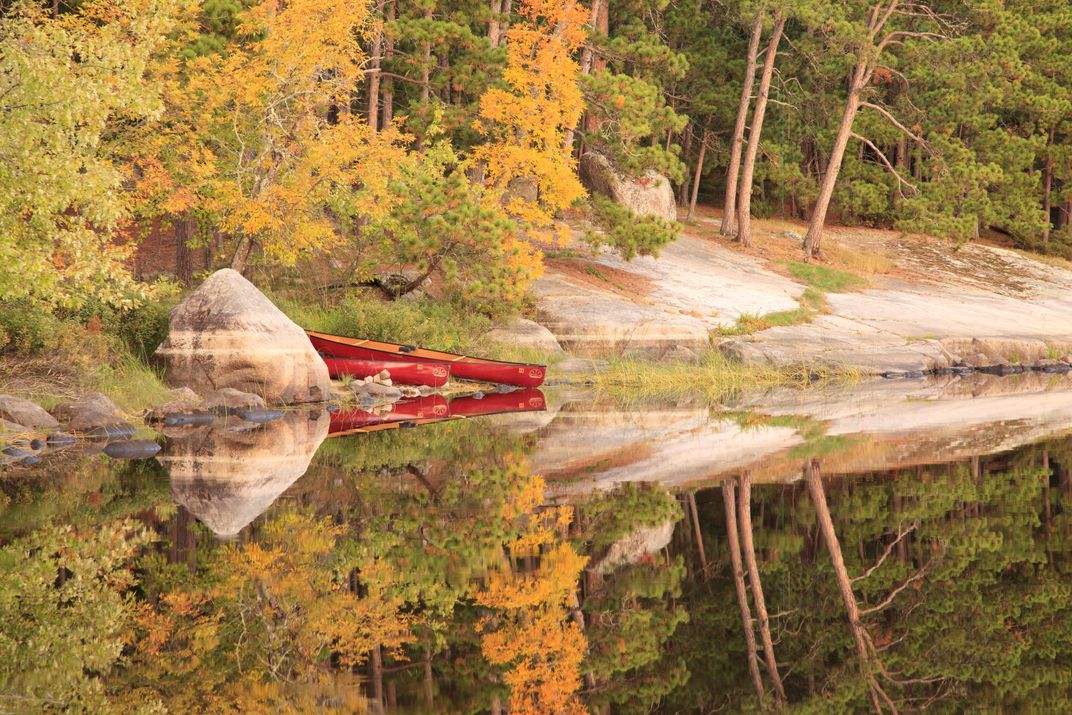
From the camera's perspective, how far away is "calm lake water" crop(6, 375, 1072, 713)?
5.18 meters

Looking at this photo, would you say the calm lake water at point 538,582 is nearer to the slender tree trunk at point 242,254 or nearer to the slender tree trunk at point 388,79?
the slender tree trunk at point 242,254

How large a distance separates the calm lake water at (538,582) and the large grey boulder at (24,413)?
5.71 ft

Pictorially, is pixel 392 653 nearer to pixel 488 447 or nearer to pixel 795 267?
pixel 488 447

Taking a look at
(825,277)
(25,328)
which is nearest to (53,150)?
(25,328)

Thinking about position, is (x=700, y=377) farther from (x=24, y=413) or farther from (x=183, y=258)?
(x=24, y=413)

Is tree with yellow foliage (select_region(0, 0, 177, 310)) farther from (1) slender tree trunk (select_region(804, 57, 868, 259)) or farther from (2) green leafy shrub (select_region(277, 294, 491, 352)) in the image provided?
(1) slender tree trunk (select_region(804, 57, 868, 259))

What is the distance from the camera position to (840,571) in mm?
7164

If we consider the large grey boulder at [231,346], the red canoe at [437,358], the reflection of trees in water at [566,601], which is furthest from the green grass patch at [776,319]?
the reflection of trees in water at [566,601]

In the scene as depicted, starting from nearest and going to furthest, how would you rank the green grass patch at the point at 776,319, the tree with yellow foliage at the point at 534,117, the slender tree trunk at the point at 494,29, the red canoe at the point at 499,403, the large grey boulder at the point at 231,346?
the large grey boulder at the point at 231,346
the red canoe at the point at 499,403
the tree with yellow foliage at the point at 534,117
the green grass patch at the point at 776,319
the slender tree trunk at the point at 494,29

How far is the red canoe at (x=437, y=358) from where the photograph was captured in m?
21.6

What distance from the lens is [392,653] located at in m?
5.54

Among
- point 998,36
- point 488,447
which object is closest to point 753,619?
point 488,447

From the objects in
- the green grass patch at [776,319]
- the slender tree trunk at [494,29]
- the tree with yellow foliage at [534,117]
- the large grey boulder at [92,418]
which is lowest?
the green grass patch at [776,319]

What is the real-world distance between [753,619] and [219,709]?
2760 mm
